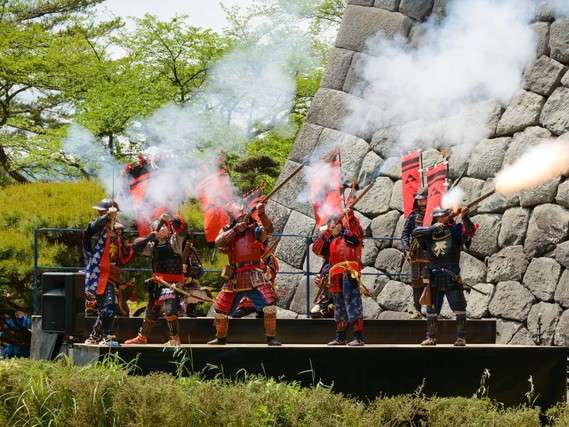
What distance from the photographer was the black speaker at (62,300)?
11875 millimetres

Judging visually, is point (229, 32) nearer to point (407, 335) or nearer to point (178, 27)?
point (178, 27)

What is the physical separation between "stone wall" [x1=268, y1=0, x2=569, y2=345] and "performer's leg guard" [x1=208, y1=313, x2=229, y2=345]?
3.88 meters

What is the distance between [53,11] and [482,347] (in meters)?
21.9

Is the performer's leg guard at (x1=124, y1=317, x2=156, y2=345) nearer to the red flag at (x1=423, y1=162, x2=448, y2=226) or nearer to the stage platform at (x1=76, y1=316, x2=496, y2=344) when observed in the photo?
the stage platform at (x1=76, y1=316, x2=496, y2=344)

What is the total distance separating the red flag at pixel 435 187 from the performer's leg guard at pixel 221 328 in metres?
3.15

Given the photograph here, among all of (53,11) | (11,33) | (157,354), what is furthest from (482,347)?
(53,11)

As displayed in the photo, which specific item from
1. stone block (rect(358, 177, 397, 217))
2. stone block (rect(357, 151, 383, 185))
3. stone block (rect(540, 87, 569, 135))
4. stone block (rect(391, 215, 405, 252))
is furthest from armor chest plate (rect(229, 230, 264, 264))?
stone block (rect(357, 151, 383, 185))

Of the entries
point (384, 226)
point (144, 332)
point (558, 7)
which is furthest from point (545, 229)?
point (144, 332)

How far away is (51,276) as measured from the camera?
39.9 feet

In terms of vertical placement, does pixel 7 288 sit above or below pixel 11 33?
below

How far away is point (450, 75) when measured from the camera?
16.8 metres

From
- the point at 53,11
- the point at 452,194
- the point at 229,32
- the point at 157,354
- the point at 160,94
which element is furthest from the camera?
the point at 53,11

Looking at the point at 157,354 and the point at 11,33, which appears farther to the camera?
the point at 11,33

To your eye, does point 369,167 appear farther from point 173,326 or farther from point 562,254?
point 173,326
